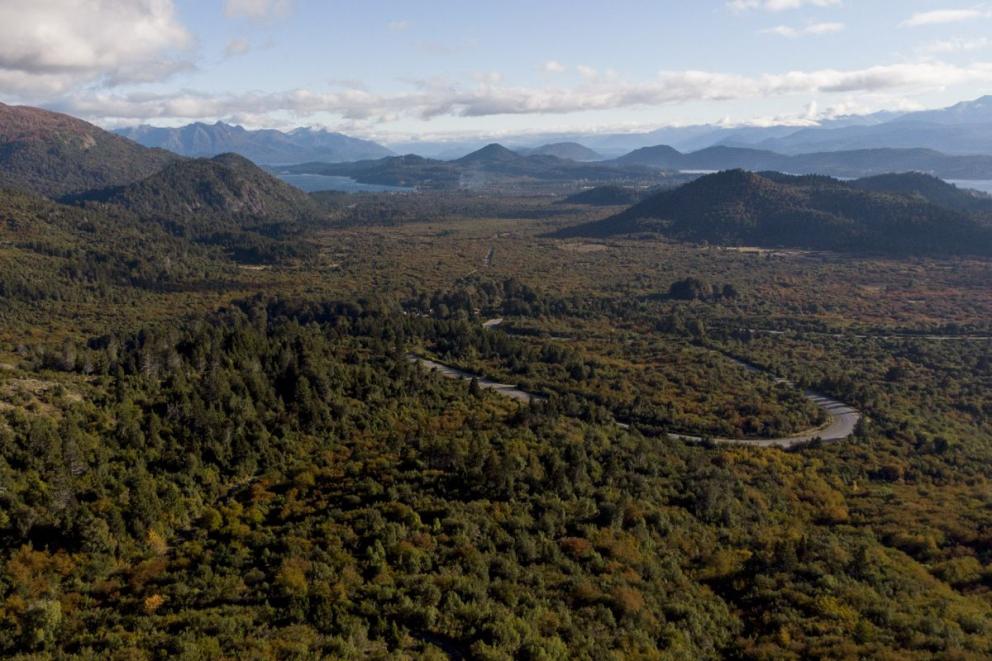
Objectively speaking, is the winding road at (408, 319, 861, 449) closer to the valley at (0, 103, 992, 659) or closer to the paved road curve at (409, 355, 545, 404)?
the paved road curve at (409, 355, 545, 404)

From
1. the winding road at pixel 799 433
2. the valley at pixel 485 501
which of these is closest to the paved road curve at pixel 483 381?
the winding road at pixel 799 433

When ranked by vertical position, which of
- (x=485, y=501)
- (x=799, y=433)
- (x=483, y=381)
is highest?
(x=485, y=501)

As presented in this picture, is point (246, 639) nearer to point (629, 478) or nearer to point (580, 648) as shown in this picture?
point (580, 648)

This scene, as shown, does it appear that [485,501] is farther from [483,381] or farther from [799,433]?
[799,433]

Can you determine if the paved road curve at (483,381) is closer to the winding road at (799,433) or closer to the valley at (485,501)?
the winding road at (799,433)

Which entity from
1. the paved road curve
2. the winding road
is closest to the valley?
the winding road

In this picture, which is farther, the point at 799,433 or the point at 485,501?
the point at 799,433

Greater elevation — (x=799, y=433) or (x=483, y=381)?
(x=483, y=381)

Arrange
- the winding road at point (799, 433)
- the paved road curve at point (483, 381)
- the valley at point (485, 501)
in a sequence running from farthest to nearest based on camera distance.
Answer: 1. the paved road curve at point (483, 381)
2. the winding road at point (799, 433)
3. the valley at point (485, 501)

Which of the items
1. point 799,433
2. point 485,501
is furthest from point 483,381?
point 485,501
